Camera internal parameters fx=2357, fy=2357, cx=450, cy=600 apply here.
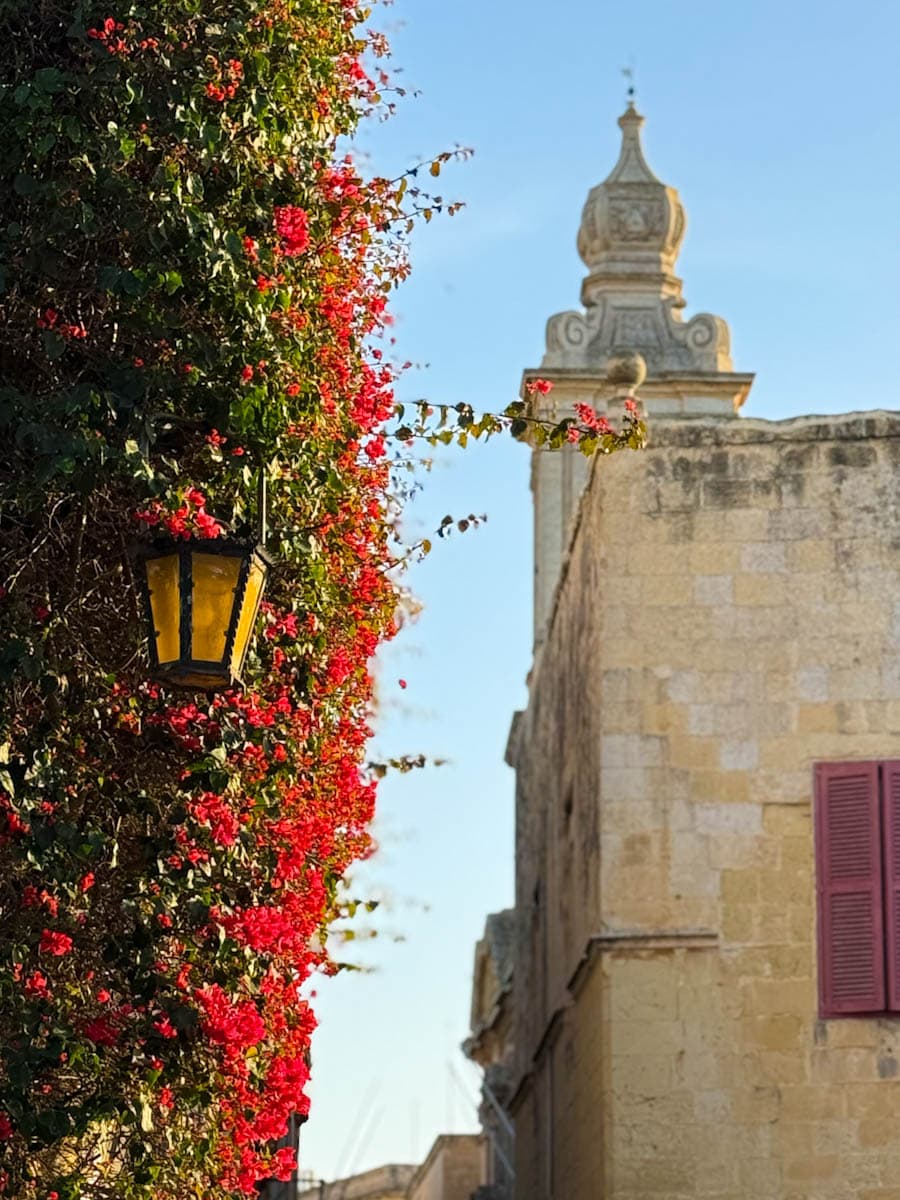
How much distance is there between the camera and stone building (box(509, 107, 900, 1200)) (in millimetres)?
Result: 13383

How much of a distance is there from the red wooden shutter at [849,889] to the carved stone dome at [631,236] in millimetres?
16348

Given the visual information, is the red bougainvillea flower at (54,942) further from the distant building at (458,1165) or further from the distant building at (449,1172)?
the distant building at (458,1165)

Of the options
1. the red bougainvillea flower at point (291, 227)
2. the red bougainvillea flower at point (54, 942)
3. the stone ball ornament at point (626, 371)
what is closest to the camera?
the red bougainvillea flower at point (54, 942)

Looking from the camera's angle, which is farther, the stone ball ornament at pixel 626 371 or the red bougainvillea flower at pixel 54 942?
the stone ball ornament at pixel 626 371

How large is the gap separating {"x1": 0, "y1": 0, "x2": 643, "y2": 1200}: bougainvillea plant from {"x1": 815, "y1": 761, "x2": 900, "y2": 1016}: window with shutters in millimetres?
5551

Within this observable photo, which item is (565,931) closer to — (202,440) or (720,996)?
(720,996)

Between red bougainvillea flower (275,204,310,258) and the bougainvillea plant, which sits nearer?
the bougainvillea plant

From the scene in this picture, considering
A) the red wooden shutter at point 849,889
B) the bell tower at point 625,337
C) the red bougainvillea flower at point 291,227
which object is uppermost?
the bell tower at point 625,337

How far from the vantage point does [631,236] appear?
30.1 meters

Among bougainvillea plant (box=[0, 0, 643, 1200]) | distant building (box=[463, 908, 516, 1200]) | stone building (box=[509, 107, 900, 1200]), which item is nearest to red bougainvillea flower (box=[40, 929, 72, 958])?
bougainvillea plant (box=[0, 0, 643, 1200])

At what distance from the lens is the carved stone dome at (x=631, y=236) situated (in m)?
29.7

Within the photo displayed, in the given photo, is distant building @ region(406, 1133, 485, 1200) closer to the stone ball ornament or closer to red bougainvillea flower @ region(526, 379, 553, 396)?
the stone ball ornament

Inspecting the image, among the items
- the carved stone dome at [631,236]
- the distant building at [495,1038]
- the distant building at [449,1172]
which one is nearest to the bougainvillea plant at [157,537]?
the distant building at [495,1038]

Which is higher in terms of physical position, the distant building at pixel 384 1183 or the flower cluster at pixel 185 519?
the flower cluster at pixel 185 519
